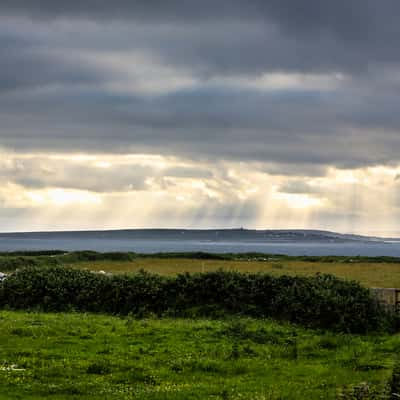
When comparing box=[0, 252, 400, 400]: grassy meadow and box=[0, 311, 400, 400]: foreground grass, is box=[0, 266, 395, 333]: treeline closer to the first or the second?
box=[0, 252, 400, 400]: grassy meadow

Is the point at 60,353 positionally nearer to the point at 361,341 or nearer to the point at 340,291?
the point at 361,341

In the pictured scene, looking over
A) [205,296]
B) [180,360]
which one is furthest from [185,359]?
[205,296]

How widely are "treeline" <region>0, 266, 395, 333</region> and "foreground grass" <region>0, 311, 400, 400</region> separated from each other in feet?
6.61

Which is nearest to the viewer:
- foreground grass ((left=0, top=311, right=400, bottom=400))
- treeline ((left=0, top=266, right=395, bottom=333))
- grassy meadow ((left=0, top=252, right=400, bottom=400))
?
grassy meadow ((left=0, top=252, right=400, bottom=400))

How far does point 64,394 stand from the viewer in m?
16.0

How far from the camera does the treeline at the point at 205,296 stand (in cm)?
3127

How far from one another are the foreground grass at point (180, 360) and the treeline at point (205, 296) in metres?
2.02

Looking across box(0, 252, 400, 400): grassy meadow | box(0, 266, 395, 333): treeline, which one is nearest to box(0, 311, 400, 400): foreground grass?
box(0, 252, 400, 400): grassy meadow

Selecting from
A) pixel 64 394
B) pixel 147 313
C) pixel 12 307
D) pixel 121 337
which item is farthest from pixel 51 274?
pixel 64 394

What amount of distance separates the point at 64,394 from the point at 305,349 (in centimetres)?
1086

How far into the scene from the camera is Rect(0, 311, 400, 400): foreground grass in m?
16.6

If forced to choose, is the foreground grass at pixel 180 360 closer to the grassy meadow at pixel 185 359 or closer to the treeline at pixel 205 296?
the grassy meadow at pixel 185 359

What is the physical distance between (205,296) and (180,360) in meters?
14.9

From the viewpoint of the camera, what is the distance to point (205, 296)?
35.8m
